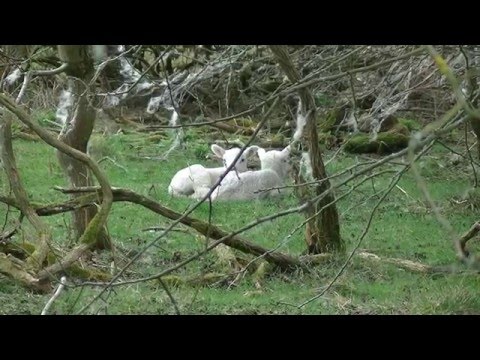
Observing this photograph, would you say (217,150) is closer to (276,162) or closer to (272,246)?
(276,162)

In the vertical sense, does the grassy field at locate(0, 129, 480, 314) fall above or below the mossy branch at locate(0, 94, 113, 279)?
below

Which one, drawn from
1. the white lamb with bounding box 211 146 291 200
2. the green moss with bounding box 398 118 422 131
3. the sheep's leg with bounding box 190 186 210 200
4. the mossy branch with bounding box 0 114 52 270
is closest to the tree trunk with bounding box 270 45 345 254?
the mossy branch with bounding box 0 114 52 270

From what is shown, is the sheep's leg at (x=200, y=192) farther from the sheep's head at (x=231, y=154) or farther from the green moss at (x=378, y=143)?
the green moss at (x=378, y=143)

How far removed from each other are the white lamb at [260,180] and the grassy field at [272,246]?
28cm

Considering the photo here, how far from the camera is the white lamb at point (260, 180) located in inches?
422

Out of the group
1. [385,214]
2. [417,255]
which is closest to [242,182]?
[385,214]

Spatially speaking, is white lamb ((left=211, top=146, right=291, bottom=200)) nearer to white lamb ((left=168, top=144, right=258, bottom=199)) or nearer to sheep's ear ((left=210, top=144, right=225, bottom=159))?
white lamb ((left=168, top=144, right=258, bottom=199))

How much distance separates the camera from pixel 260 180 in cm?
1106

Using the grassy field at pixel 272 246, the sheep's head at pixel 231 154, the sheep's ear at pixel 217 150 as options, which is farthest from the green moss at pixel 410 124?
the sheep's ear at pixel 217 150

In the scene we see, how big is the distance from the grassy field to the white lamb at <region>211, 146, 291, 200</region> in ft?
0.91

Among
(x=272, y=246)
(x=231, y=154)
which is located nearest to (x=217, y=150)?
(x=231, y=154)

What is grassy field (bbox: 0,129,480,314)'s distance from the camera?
Result: 5293mm
